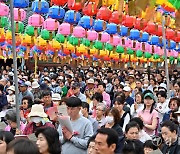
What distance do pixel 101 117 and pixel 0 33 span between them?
913 cm

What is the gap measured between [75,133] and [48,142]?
1.26 metres

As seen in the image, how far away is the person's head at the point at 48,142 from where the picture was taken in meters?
5.23

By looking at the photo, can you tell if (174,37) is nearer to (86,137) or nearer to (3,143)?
(86,137)

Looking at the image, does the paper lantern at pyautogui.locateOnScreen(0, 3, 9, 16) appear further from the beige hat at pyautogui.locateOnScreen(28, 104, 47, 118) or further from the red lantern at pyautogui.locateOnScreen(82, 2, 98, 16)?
the beige hat at pyautogui.locateOnScreen(28, 104, 47, 118)

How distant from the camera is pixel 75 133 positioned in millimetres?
6516

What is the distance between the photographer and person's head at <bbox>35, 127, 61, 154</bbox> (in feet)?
17.2

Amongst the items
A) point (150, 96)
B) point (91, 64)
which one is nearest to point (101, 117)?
point (150, 96)

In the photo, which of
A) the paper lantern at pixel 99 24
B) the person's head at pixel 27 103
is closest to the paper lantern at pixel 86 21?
the paper lantern at pixel 99 24

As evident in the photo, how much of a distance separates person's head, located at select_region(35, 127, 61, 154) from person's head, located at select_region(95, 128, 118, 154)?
0.46m

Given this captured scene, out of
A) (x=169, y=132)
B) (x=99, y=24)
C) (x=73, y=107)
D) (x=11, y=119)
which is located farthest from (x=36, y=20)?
(x=169, y=132)

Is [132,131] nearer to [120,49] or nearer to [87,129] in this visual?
[87,129]

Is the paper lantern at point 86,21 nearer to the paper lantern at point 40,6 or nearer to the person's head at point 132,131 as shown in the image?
the paper lantern at point 40,6

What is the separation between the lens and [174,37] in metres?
15.9

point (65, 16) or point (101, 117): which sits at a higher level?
point (65, 16)
